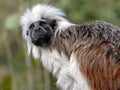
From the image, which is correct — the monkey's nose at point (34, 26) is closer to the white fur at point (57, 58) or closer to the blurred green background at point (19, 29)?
the white fur at point (57, 58)

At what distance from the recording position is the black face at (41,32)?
22.3 feet

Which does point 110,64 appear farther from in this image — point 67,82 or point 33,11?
point 33,11

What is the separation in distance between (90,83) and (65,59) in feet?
1.43

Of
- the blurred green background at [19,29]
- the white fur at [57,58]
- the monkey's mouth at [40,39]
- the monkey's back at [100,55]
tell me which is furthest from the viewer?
the blurred green background at [19,29]

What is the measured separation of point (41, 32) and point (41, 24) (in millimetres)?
119

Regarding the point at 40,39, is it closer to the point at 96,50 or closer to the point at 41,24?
the point at 41,24

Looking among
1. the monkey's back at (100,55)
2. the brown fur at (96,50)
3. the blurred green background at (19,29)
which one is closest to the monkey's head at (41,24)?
the brown fur at (96,50)

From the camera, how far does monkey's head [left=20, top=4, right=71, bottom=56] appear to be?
22.4 feet

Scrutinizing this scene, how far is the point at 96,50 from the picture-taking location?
6.48m

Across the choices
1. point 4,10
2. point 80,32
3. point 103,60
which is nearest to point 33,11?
point 80,32

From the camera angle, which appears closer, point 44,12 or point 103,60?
point 103,60

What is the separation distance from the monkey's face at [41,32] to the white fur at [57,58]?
61mm

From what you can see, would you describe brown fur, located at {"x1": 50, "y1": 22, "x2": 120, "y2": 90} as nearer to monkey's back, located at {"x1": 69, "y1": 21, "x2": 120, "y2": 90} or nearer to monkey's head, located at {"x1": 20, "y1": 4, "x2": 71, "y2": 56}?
monkey's back, located at {"x1": 69, "y1": 21, "x2": 120, "y2": 90}

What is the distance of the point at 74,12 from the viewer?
31.8 ft
